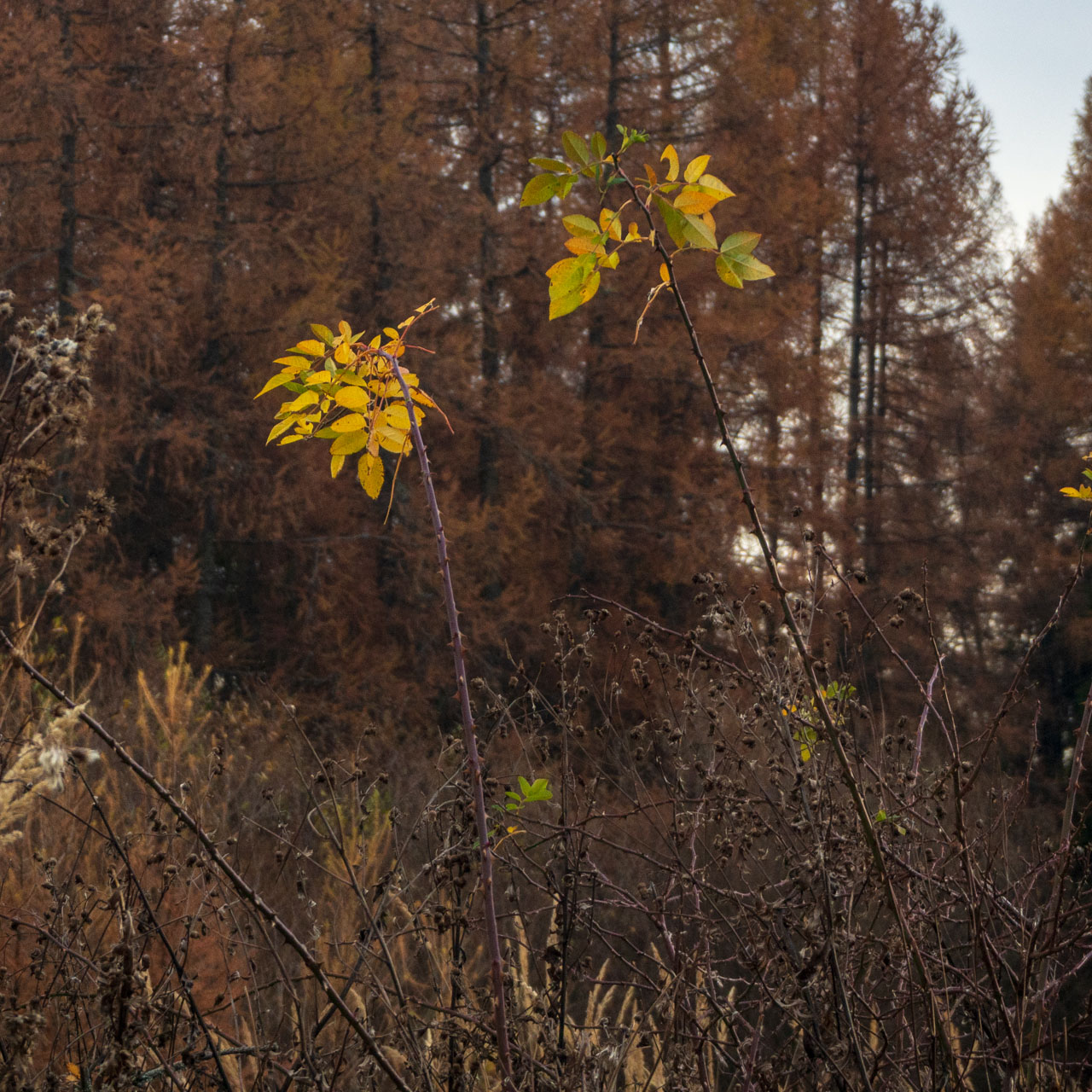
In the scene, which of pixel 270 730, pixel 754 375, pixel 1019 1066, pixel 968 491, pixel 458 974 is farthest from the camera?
pixel 968 491

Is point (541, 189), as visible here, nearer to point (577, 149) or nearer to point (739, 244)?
point (577, 149)

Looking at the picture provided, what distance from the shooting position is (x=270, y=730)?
30.5ft

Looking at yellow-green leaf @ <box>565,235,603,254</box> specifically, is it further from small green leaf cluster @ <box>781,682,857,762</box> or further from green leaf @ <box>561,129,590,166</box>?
small green leaf cluster @ <box>781,682,857,762</box>

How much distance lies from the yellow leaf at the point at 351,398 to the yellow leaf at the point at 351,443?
0.04m

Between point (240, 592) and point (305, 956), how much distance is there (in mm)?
11640

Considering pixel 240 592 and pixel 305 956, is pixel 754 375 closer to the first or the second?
pixel 240 592

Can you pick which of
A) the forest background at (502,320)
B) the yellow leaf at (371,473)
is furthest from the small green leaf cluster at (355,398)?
the forest background at (502,320)

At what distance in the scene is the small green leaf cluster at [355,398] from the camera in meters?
1.59

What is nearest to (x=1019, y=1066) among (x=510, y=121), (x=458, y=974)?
(x=458, y=974)

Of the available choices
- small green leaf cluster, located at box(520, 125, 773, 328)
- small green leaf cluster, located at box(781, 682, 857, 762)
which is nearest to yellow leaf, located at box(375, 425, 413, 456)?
small green leaf cluster, located at box(520, 125, 773, 328)

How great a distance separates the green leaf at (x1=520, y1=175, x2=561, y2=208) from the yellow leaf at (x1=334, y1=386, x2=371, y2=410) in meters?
0.36

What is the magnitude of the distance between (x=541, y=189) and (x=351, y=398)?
15.6 inches

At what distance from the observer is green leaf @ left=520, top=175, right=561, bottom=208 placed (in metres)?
1.42

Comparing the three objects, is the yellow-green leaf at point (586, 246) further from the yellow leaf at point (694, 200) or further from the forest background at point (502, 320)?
the forest background at point (502, 320)
